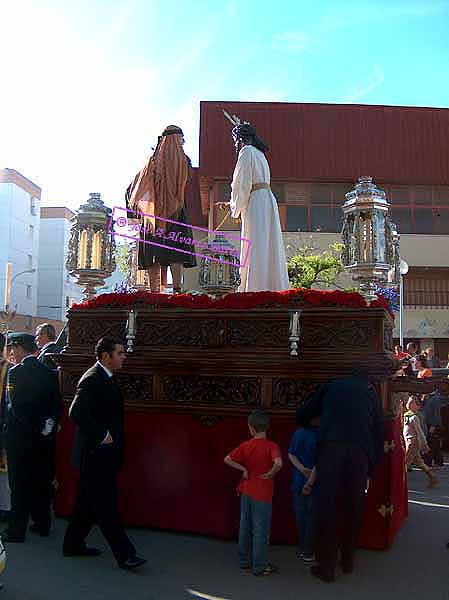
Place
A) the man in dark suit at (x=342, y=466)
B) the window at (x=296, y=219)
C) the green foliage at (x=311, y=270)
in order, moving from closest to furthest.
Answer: the man in dark suit at (x=342, y=466) → the green foliage at (x=311, y=270) → the window at (x=296, y=219)

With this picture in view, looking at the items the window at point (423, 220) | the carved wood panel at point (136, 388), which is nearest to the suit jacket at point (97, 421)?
the carved wood panel at point (136, 388)

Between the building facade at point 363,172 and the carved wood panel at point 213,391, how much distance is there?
21.8m

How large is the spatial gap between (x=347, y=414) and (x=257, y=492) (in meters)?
0.93

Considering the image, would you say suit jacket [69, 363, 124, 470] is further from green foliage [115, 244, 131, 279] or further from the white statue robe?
green foliage [115, 244, 131, 279]

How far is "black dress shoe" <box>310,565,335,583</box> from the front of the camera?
4.61m

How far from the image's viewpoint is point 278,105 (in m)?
28.1

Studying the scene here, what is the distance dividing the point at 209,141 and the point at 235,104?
221 cm

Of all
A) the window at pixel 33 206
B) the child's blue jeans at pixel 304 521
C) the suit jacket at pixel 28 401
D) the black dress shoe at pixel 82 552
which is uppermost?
the window at pixel 33 206

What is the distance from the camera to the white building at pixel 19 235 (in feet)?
143

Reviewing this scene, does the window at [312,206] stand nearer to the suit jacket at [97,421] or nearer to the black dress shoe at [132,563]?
the suit jacket at [97,421]

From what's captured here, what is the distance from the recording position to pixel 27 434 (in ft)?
18.2

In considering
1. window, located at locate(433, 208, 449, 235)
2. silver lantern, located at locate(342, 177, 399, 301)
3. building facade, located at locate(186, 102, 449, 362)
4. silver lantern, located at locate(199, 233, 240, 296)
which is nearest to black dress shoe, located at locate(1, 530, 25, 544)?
silver lantern, located at locate(342, 177, 399, 301)

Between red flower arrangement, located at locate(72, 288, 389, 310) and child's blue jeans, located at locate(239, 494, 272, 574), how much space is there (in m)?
1.81

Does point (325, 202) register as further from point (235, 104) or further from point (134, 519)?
point (134, 519)
